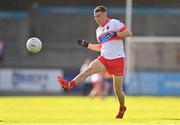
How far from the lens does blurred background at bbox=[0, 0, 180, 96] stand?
4025cm

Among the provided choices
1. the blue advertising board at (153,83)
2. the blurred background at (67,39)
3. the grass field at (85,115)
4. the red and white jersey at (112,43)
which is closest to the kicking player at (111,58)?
the red and white jersey at (112,43)

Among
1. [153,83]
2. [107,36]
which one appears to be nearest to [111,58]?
[107,36]

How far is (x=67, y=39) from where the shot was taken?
51188mm

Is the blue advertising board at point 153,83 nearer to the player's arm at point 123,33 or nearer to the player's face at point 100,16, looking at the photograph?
the player's face at point 100,16

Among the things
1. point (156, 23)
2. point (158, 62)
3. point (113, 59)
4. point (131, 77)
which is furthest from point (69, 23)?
point (113, 59)

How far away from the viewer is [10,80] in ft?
133

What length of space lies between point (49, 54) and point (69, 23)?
4.66 m

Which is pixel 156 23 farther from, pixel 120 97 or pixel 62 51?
pixel 120 97

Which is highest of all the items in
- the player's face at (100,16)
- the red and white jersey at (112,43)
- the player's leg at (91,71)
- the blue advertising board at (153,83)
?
the player's face at (100,16)

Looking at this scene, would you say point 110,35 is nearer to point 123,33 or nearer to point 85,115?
point 123,33

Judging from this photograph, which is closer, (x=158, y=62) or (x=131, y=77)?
(x=131, y=77)

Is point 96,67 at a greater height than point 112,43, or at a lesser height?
lesser

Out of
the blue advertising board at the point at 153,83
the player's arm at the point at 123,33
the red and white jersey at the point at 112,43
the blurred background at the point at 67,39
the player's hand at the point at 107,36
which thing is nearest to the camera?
the player's arm at the point at 123,33

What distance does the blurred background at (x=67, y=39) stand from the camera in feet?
132
